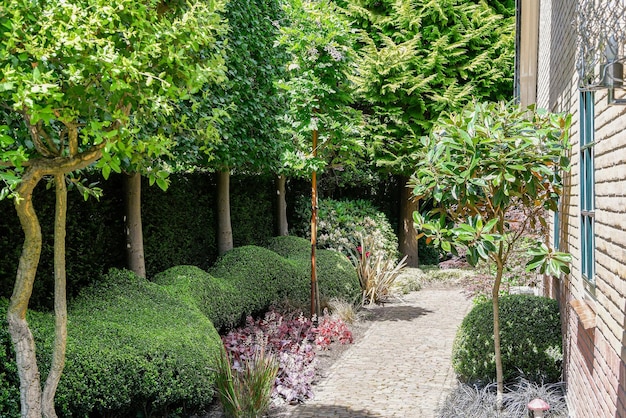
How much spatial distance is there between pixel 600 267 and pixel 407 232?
1382cm

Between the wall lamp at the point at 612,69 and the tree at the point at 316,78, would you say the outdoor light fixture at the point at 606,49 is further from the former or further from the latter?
the tree at the point at 316,78

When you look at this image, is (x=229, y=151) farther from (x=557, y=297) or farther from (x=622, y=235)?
(x=622, y=235)

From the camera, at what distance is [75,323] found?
19.1ft

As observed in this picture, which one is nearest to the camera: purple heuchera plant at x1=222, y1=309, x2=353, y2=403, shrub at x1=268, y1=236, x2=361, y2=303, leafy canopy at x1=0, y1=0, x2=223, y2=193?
leafy canopy at x1=0, y1=0, x2=223, y2=193

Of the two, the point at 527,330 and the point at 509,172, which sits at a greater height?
the point at 509,172

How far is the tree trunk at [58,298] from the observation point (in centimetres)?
453

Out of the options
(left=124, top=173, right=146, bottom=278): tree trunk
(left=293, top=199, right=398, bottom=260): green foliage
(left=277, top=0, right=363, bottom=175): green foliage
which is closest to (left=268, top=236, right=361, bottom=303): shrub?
(left=293, top=199, right=398, bottom=260): green foliage

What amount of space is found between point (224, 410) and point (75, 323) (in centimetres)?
163

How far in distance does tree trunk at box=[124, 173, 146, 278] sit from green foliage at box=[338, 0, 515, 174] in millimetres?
9461

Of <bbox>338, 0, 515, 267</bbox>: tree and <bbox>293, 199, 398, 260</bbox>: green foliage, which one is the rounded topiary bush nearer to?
Result: <bbox>293, 199, 398, 260</bbox>: green foliage

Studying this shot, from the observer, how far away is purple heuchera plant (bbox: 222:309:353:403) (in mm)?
7012

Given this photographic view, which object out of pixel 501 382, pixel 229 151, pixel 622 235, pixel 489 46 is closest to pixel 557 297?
pixel 501 382

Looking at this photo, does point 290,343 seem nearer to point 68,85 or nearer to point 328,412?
point 328,412

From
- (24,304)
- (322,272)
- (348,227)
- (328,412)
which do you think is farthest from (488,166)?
(348,227)
